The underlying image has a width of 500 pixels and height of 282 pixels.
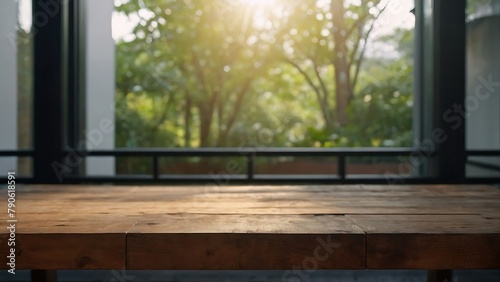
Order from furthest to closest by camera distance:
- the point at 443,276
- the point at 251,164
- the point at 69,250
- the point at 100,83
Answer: the point at 100,83
the point at 251,164
the point at 443,276
the point at 69,250

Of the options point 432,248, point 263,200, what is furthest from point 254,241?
point 263,200

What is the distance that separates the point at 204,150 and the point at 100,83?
668 mm

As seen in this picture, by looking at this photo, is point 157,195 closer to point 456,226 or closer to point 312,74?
point 456,226

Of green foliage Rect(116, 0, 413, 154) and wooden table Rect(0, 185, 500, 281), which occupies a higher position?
green foliage Rect(116, 0, 413, 154)

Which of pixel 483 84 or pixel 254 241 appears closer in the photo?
pixel 254 241

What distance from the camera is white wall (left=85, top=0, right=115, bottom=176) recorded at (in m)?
2.62

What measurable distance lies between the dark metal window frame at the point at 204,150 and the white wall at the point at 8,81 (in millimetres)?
124

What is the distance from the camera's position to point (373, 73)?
103 inches

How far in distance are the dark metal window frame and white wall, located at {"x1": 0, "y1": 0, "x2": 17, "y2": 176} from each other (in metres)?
0.12

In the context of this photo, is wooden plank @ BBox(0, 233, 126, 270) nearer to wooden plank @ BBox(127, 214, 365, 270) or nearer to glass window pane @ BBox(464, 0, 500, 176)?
wooden plank @ BBox(127, 214, 365, 270)

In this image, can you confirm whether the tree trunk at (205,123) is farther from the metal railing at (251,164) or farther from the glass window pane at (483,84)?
the glass window pane at (483,84)

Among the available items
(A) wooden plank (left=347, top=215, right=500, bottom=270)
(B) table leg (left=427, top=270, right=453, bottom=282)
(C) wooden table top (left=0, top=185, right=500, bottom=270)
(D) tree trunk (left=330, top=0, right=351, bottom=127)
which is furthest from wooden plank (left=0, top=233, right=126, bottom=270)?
(D) tree trunk (left=330, top=0, right=351, bottom=127)

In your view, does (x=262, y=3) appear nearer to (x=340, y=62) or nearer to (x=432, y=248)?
(x=340, y=62)

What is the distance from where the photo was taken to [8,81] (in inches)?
102
